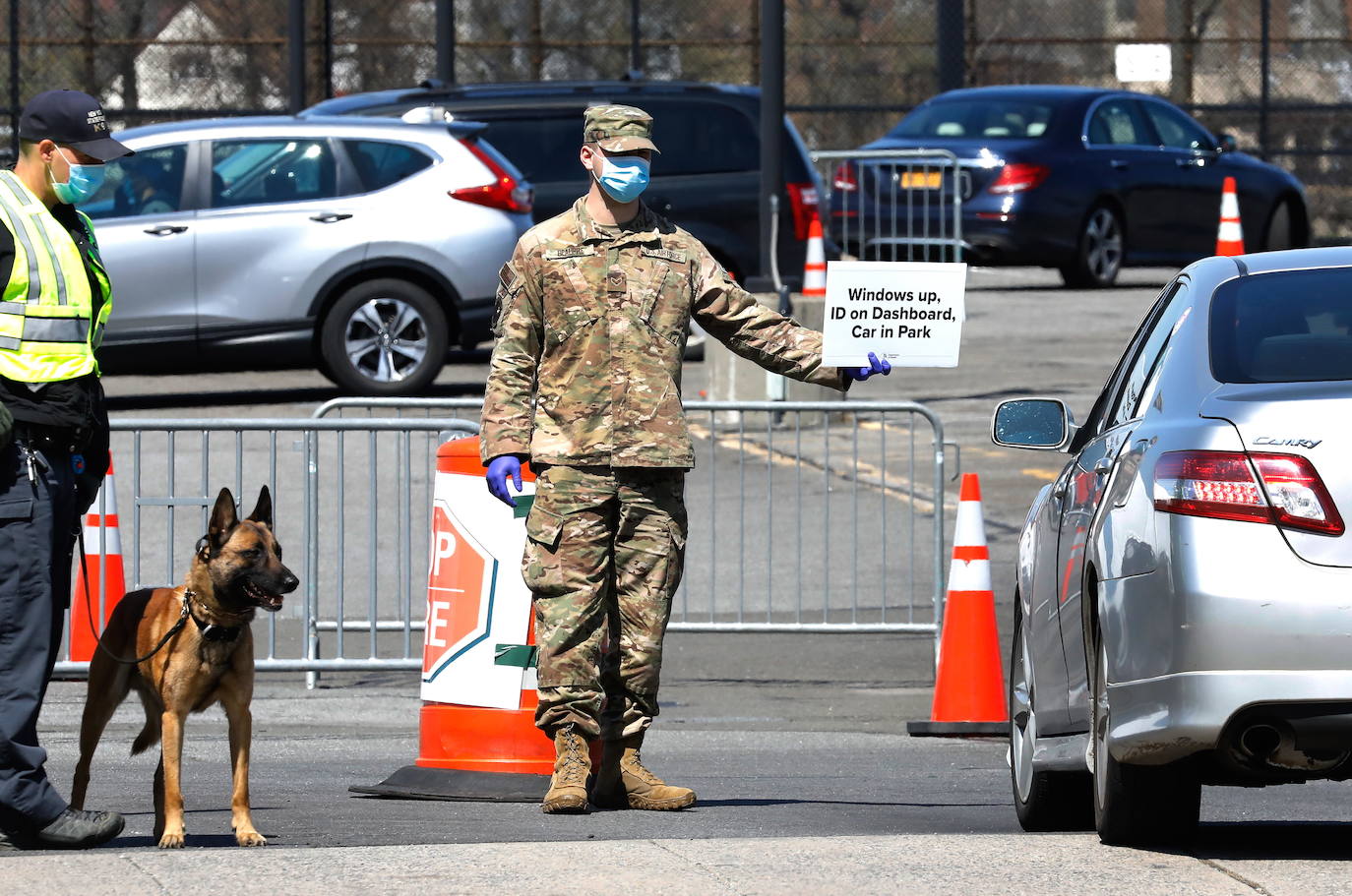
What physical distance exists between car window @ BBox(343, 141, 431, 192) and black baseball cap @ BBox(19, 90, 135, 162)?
9057 mm

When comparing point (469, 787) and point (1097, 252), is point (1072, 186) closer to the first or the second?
point (1097, 252)

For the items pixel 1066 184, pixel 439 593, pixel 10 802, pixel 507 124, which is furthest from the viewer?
pixel 1066 184

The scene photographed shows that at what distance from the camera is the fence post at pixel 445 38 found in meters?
21.7

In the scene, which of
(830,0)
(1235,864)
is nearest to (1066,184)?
(1235,864)

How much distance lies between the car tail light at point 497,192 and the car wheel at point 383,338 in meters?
0.65

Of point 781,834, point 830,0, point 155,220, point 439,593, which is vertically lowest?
point 781,834

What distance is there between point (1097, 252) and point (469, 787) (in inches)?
Answer: 590

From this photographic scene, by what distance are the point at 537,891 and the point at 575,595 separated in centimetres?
155

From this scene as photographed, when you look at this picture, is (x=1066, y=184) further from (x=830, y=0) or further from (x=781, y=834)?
(x=830, y=0)

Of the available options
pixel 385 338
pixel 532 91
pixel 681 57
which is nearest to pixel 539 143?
pixel 532 91

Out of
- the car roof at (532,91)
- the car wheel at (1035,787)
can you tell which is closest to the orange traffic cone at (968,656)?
the car wheel at (1035,787)

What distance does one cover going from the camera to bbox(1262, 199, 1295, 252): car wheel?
21.9 meters

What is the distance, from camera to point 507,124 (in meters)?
16.9

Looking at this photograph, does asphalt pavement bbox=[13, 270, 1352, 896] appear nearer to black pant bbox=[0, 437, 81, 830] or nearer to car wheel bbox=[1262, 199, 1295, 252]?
black pant bbox=[0, 437, 81, 830]
